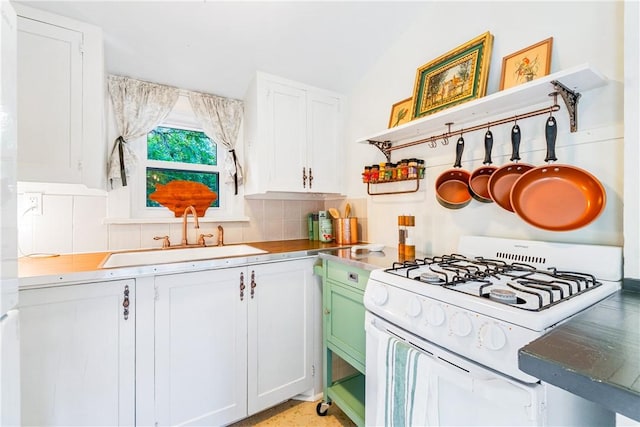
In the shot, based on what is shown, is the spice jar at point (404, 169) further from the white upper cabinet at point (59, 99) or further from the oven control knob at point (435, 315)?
the white upper cabinet at point (59, 99)

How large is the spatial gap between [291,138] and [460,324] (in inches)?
63.7

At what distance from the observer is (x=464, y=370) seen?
0.84 meters

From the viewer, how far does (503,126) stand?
54.6 inches

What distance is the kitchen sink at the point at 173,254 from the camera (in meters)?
1.65

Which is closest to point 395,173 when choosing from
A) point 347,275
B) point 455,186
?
point 455,186

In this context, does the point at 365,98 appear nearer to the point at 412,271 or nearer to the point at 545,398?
the point at 412,271

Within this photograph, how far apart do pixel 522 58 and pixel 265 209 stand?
1844mm

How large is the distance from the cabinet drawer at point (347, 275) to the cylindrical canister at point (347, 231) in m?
0.45

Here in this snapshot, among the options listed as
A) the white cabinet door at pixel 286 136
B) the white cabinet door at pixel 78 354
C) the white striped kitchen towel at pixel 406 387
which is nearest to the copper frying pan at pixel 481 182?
the white striped kitchen towel at pixel 406 387

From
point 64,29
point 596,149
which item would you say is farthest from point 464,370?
point 64,29

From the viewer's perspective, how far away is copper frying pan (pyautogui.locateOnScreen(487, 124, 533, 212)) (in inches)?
50.4

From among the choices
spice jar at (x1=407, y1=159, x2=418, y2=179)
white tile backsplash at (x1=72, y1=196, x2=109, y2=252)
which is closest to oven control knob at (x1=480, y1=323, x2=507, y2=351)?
spice jar at (x1=407, y1=159, x2=418, y2=179)

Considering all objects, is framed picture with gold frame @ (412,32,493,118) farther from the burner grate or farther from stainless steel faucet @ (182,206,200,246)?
stainless steel faucet @ (182,206,200,246)

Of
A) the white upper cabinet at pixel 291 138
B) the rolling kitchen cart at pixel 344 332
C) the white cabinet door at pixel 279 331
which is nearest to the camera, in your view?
the rolling kitchen cart at pixel 344 332
